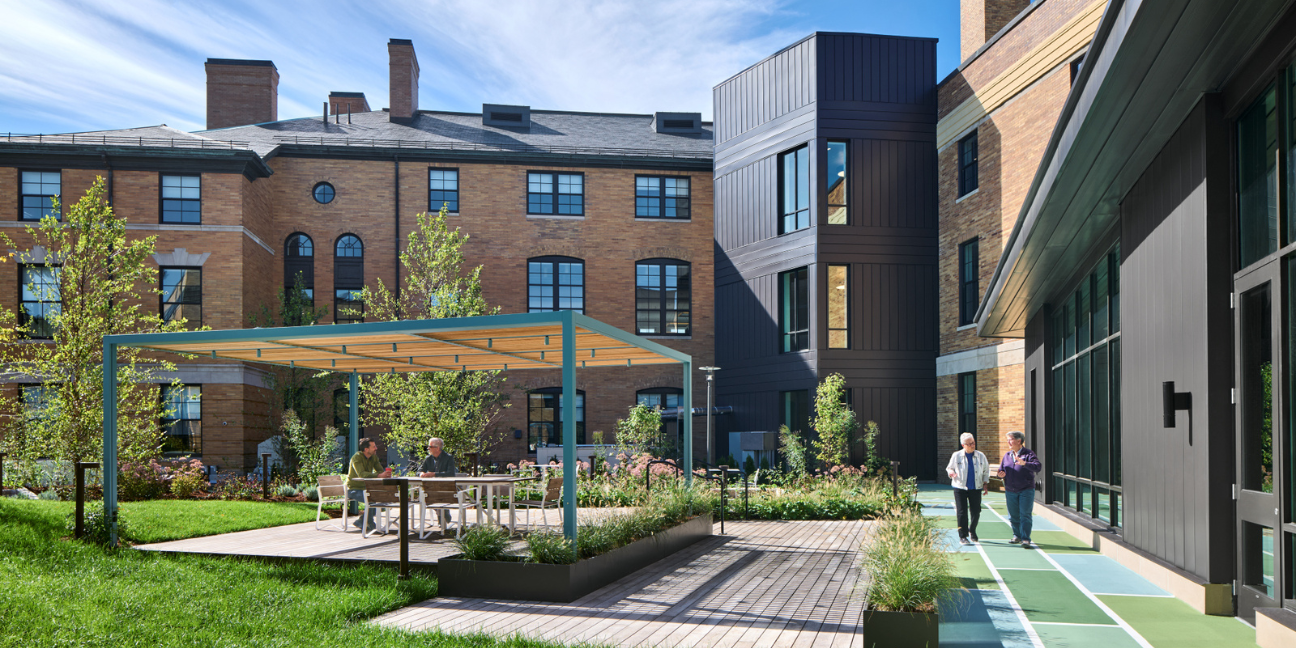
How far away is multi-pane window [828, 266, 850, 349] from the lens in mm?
23641

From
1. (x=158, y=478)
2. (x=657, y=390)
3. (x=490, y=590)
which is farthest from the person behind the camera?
(x=657, y=390)

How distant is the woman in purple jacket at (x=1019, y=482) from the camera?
441 inches

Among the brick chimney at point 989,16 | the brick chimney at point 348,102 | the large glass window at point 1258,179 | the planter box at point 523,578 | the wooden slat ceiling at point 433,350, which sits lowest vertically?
the planter box at point 523,578

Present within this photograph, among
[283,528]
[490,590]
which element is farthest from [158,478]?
[490,590]

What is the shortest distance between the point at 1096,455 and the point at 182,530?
1200 cm

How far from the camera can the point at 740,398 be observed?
26.3 m

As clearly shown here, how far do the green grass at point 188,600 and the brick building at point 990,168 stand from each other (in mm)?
14537

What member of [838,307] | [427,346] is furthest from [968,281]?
[427,346]

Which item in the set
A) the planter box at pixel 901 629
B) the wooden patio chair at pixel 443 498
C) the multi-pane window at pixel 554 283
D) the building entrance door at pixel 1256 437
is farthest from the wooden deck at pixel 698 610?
the multi-pane window at pixel 554 283

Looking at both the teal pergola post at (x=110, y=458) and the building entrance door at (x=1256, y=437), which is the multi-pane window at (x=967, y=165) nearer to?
the building entrance door at (x=1256, y=437)

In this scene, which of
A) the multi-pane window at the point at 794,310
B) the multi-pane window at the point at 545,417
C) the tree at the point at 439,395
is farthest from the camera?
the multi-pane window at the point at 545,417

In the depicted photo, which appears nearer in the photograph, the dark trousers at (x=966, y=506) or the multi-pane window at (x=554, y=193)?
the dark trousers at (x=966, y=506)

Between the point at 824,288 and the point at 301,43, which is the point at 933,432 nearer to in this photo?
the point at 824,288

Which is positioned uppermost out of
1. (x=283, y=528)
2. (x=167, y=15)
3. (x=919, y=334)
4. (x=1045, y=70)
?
(x=1045, y=70)
